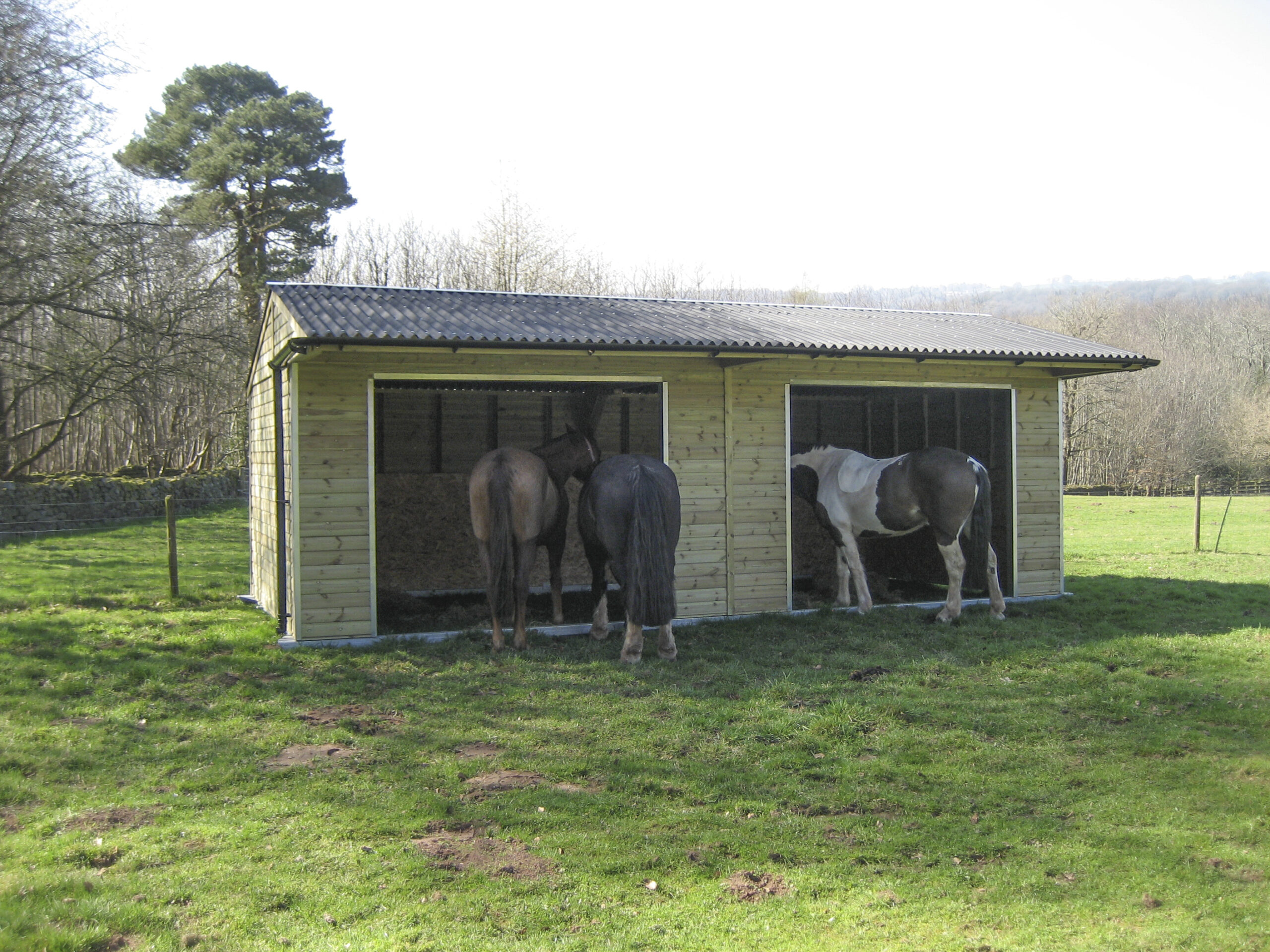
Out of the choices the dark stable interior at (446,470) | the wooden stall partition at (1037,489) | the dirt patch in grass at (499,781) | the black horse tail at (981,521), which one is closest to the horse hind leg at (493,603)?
the dirt patch in grass at (499,781)

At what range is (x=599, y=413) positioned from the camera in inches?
348

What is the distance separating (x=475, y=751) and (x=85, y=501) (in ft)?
51.1

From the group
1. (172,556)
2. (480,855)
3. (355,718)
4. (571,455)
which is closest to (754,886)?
(480,855)

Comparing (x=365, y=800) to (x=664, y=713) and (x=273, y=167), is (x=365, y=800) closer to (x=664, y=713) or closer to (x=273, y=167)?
(x=664, y=713)

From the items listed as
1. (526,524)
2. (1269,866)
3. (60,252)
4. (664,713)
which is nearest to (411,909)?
(664,713)

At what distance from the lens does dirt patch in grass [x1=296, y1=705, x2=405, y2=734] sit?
5.55m

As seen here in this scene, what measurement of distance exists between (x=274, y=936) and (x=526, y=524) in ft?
15.1

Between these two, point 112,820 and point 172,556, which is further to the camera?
point 172,556

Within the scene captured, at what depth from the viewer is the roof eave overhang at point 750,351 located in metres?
7.29

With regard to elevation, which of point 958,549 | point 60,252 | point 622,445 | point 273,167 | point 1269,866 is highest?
point 273,167

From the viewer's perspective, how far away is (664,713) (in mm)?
5766

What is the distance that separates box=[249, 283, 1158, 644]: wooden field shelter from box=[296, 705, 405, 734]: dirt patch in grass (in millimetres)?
1816

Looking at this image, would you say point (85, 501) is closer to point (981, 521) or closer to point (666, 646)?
point (666, 646)

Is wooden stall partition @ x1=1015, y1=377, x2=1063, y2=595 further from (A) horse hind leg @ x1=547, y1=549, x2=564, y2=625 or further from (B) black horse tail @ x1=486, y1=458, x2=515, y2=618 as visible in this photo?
(B) black horse tail @ x1=486, y1=458, x2=515, y2=618
